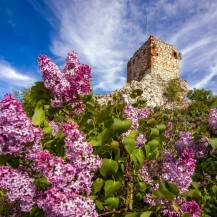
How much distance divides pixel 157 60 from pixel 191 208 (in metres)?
23.7

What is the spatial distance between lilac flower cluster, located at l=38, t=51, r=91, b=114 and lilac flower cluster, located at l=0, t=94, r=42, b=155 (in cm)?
60

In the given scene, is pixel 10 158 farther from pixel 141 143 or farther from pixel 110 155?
pixel 141 143

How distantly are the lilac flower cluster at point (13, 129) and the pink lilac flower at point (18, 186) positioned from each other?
0.13 m

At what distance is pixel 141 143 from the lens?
7.70 feet

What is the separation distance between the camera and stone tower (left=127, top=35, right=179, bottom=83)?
24641 millimetres

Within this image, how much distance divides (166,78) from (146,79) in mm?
3019

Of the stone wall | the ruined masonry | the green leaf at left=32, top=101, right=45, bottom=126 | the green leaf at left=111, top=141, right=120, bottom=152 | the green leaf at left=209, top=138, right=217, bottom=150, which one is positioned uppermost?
the ruined masonry

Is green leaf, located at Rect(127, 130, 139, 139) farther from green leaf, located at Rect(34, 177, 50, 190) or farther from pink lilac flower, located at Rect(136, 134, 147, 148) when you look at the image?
green leaf, located at Rect(34, 177, 50, 190)

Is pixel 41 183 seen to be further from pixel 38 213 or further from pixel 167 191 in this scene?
pixel 167 191

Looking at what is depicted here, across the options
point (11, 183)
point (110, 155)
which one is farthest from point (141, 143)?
point (11, 183)

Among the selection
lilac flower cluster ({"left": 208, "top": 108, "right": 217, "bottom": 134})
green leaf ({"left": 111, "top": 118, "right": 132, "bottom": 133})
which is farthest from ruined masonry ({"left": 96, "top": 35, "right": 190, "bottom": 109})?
green leaf ({"left": 111, "top": 118, "right": 132, "bottom": 133})

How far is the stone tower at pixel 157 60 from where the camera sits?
24.6m

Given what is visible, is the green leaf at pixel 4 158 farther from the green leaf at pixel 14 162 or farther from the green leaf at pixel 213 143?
the green leaf at pixel 213 143

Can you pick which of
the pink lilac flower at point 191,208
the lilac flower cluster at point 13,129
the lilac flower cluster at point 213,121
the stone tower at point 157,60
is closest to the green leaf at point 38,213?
the lilac flower cluster at point 13,129
